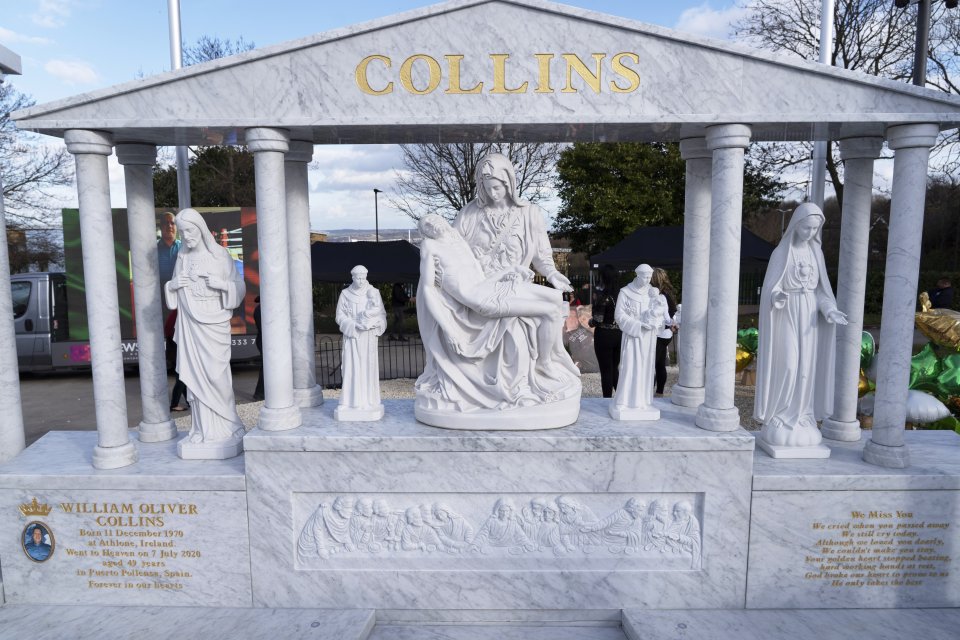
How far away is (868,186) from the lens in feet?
18.3

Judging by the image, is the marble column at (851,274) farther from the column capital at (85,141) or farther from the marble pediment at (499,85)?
the column capital at (85,141)

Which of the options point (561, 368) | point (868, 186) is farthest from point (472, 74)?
point (868, 186)

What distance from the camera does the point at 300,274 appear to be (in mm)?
6098

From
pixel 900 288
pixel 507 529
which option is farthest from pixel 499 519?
pixel 900 288

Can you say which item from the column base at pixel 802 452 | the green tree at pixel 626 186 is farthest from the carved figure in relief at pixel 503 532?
the green tree at pixel 626 186

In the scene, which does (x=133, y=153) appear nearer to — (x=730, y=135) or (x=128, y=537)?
(x=128, y=537)

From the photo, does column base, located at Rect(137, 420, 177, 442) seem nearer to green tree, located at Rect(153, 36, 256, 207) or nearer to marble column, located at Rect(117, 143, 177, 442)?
marble column, located at Rect(117, 143, 177, 442)

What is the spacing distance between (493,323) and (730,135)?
2392mm

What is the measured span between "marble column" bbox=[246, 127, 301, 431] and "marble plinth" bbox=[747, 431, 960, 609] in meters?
3.88

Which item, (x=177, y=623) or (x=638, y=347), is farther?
(x=638, y=347)

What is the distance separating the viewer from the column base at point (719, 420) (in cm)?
505

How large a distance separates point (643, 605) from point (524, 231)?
326 centimetres

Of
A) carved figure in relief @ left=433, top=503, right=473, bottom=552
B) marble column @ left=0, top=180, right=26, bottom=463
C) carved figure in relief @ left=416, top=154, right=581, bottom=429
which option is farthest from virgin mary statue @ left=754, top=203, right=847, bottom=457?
marble column @ left=0, top=180, right=26, bottom=463

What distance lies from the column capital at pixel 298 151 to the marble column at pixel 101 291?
148 centimetres
